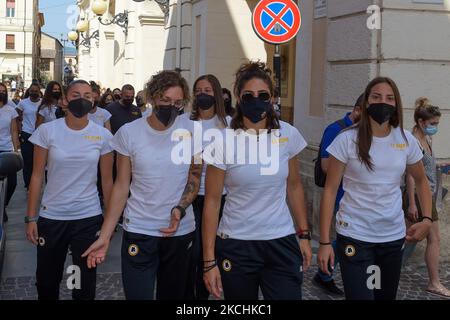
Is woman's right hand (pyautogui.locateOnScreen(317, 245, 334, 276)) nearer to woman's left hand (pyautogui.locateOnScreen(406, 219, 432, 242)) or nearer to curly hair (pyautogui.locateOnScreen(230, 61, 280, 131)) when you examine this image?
woman's left hand (pyautogui.locateOnScreen(406, 219, 432, 242))

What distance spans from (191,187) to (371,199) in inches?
41.6

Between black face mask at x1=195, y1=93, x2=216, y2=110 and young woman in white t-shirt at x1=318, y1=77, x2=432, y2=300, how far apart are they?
144 centimetres

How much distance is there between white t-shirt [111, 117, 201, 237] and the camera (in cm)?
365

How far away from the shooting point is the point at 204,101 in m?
4.97

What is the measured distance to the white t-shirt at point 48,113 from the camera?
28.8 feet

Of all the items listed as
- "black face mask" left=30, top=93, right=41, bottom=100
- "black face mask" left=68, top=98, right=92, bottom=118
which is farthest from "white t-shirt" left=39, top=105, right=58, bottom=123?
"black face mask" left=68, top=98, right=92, bottom=118

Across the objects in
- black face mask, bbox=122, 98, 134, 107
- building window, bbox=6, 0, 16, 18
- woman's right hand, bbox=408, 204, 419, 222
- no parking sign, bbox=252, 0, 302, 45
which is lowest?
woman's right hand, bbox=408, 204, 419, 222

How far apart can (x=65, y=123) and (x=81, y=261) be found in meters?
0.95

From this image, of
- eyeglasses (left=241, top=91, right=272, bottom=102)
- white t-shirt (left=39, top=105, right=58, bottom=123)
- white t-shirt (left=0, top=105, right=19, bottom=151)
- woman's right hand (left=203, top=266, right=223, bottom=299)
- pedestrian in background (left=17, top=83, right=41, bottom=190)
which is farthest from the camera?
pedestrian in background (left=17, top=83, right=41, bottom=190)

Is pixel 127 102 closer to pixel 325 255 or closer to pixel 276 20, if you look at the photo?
pixel 276 20

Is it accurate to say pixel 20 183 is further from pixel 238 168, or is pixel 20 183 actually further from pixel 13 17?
A: pixel 13 17

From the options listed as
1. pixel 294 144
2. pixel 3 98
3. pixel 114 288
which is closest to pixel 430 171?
pixel 294 144

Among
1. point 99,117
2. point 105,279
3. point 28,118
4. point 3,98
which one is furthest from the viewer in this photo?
point 28,118
